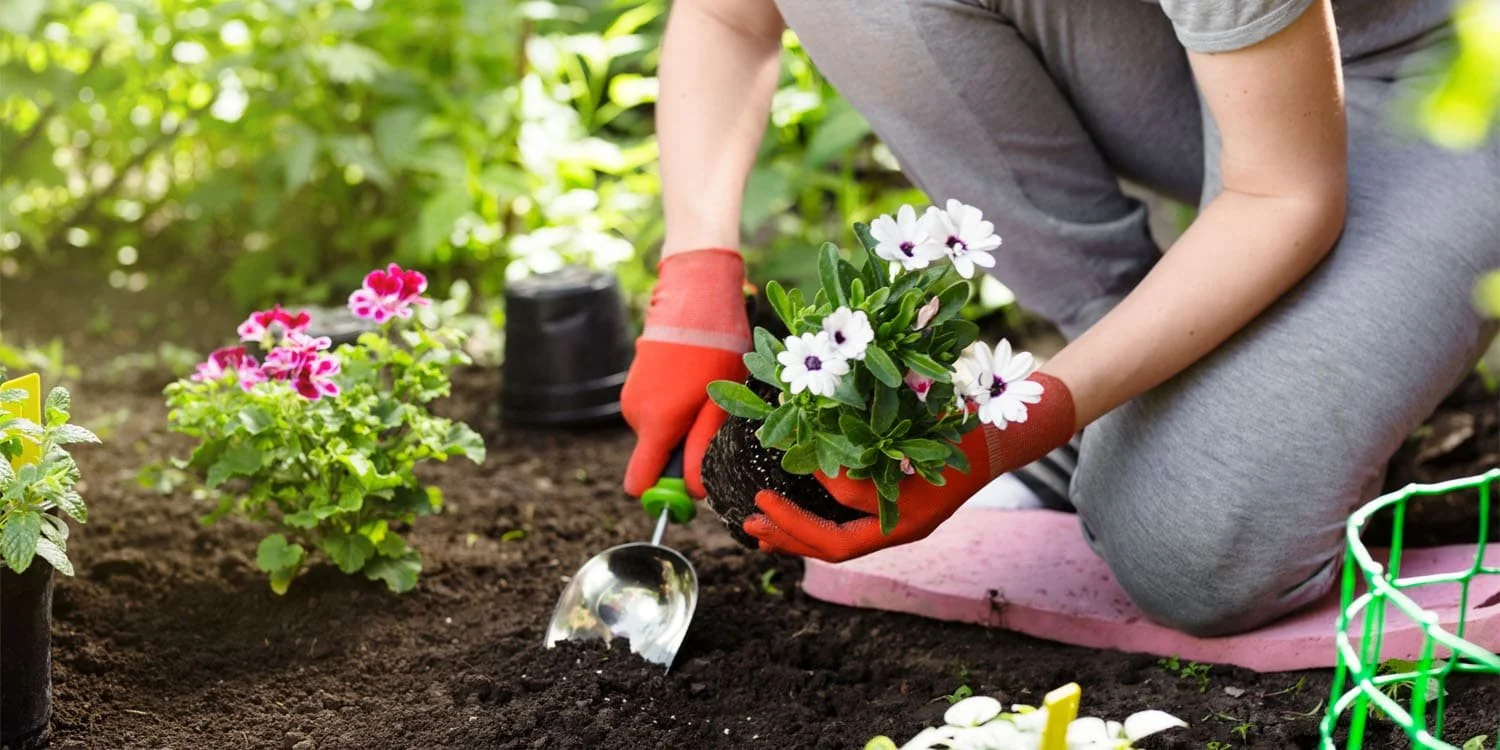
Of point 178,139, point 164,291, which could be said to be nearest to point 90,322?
point 164,291

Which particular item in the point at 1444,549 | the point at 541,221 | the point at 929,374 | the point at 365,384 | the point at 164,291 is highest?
the point at 929,374

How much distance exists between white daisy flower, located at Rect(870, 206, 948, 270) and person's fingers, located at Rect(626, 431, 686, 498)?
→ 481 millimetres

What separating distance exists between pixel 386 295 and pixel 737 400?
1.70 ft

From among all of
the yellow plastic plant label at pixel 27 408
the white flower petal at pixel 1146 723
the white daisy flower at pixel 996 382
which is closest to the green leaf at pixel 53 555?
the yellow plastic plant label at pixel 27 408

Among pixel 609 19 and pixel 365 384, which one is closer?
pixel 365 384

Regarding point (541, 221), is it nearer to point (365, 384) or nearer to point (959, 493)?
point (365, 384)

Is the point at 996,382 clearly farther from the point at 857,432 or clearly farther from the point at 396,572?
the point at 396,572

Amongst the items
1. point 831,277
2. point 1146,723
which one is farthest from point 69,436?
point 1146,723

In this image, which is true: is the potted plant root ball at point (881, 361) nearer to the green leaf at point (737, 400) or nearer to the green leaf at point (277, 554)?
the green leaf at point (737, 400)

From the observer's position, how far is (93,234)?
10.2ft

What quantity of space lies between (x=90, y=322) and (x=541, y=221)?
927 millimetres

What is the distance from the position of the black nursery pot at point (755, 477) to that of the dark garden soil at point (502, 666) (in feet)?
0.70

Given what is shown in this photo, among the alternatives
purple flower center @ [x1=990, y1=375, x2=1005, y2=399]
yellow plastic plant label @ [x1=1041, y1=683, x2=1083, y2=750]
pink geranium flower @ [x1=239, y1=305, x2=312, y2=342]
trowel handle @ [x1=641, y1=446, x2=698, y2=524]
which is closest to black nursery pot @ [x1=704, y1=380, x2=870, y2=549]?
trowel handle @ [x1=641, y1=446, x2=698, y2=524]

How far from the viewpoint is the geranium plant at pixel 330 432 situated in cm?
155
